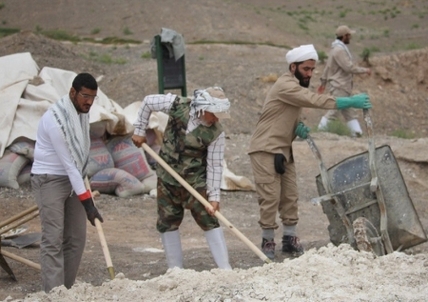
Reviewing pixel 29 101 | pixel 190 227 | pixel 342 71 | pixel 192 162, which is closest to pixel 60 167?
pixel 192 162

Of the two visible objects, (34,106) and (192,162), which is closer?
(192,162)

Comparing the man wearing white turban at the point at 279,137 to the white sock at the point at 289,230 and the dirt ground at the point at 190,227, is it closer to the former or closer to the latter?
the white sock at the point at 289,230

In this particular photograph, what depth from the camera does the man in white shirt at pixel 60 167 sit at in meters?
5.66

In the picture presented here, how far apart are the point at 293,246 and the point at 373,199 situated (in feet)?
3.45

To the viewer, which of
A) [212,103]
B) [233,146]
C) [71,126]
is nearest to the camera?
[71,126]

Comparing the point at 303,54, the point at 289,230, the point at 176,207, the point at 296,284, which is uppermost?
the point at 303,54

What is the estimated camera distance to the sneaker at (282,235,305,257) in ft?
25.2

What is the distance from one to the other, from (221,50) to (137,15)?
993cm

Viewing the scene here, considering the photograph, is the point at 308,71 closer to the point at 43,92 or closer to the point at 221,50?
the point at 43,92

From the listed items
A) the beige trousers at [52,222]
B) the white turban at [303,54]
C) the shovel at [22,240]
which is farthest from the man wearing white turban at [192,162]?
the shovel at [22,240]

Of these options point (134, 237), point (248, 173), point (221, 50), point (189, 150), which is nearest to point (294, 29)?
point (221, 50)

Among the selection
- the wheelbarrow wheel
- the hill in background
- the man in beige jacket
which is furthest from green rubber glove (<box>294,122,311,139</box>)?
the hill in background

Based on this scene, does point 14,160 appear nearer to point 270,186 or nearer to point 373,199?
point 270,186

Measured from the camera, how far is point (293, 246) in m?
7.68
